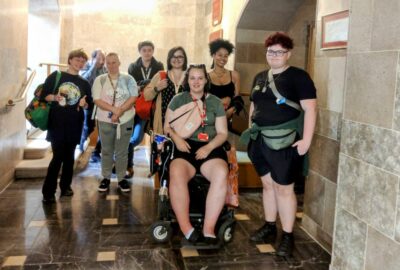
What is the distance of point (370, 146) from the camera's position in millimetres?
2197

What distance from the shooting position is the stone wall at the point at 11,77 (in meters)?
4.13

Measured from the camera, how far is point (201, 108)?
313 centimetres

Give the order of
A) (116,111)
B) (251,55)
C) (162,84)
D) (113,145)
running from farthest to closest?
(251,55), (113,145), (116,111), (162,84)

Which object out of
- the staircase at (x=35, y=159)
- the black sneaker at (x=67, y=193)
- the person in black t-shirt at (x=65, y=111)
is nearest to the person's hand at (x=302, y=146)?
the person in black t-shirt at (x=65, y=111)

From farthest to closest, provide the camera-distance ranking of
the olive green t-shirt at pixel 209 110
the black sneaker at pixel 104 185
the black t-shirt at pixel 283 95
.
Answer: the black sneaker at pixel 104 185 < the olive green t-shirt at pixel 209 110 < the black t-shirt at pixel 283 95

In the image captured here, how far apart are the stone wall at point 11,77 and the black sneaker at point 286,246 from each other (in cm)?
269

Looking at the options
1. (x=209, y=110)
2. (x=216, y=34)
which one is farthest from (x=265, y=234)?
(x=216, y=34)

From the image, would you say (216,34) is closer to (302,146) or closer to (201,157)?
(201,157)

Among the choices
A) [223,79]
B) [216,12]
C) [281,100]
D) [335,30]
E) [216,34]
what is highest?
[216,12]

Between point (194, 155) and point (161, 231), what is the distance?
1.84 ft

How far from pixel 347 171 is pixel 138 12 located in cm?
645

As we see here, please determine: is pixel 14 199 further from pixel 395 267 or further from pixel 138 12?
pixel 138 12

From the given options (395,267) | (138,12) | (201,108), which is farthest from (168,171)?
(138,12)

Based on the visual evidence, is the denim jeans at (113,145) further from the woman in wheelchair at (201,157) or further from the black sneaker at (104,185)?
the woman in wheelchair at (201,157)
